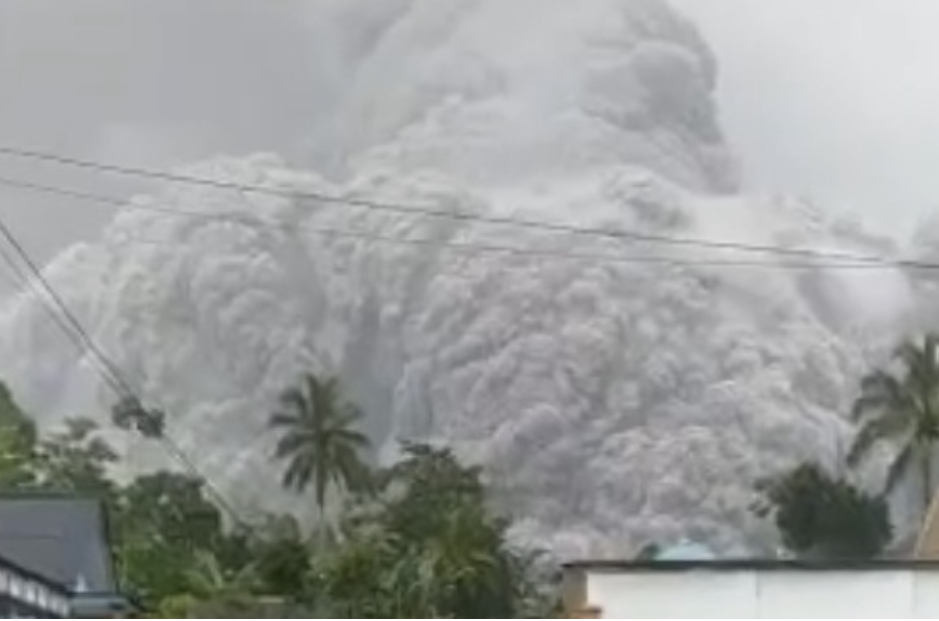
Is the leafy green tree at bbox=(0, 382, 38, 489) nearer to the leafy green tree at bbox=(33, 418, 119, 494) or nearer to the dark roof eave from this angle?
the leafy green tree at bbox=(33, 418, 119, 494)

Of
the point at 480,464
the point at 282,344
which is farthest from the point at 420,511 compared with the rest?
the point at 282,344

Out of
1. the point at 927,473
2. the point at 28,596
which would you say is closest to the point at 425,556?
the point at 927,473

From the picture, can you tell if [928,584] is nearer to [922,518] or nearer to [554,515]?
[922,518]

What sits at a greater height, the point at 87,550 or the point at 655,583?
the point at 87,550

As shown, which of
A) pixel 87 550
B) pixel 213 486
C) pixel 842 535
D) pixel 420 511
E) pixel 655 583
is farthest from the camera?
pixel 213 486

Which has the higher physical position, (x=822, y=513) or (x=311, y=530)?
(x=822, y=513)

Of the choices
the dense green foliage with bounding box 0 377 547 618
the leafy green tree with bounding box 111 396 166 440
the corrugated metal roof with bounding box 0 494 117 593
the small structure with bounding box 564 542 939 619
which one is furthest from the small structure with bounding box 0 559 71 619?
the leafy green tree with bounding box 111 396 166 440

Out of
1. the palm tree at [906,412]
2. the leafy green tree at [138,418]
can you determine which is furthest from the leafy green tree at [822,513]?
the leafy green tree at [138,418]

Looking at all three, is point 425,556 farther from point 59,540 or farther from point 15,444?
point 15,444
